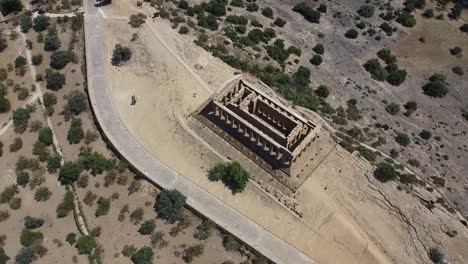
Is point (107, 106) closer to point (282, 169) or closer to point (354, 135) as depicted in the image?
point (282, 169)

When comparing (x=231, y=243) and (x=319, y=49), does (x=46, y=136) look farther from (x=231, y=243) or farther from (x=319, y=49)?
(x=319, y=49)

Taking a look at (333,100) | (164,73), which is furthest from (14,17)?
(333,100)

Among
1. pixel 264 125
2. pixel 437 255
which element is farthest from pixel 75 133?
pixel 437 255

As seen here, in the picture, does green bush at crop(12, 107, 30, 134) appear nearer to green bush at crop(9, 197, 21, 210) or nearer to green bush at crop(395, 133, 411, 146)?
green bush at crop(9, 197, 21, 210)

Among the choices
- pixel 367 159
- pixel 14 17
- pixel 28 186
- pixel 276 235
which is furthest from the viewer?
pixel 14 17

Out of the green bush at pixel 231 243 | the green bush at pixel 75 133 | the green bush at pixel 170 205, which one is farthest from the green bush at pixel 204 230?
the green bush at pixel 75 133

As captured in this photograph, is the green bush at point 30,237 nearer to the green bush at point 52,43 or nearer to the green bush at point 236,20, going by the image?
the green bush at point 52,43
